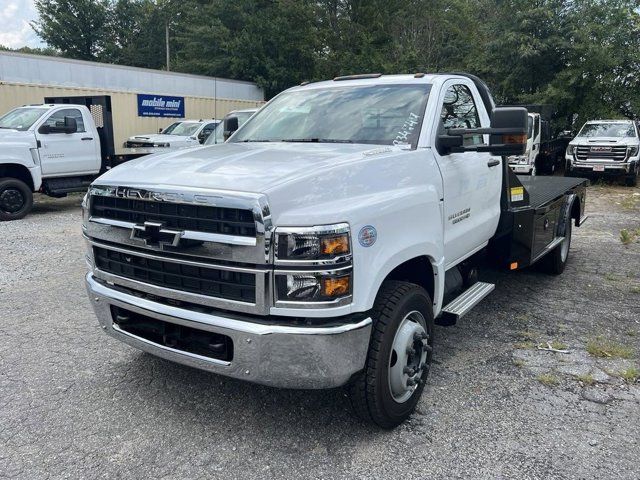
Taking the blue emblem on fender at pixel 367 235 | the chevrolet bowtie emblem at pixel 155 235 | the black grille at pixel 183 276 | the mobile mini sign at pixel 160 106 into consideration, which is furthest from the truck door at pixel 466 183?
the mobile mini sign at pixel 160 106

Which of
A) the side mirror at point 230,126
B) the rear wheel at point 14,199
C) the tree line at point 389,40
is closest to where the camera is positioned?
the side mirror at point 230,126

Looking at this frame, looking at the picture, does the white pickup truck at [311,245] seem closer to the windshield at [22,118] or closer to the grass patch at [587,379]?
the grass patch at [587,379]

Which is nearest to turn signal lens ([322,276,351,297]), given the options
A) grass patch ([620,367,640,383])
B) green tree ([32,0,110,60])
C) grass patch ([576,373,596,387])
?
grass patch ([576,373,596,387])

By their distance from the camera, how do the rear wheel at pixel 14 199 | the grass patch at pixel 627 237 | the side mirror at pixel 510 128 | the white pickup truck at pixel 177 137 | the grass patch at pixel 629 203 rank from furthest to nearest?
the white pickup truck at pixel 177 137
the grass patch at pixel 629 203
the rear wheel at pixel 14 199
the grass patch at pixel 627 237
the side mirror at pixel 510 128

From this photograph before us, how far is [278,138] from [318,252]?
1.81m

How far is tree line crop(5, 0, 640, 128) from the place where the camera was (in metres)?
20.2

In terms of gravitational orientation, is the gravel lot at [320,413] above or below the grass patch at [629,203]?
above

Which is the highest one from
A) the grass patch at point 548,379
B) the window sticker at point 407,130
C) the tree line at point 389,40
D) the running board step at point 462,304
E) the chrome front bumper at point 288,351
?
the tree line at point 389,40

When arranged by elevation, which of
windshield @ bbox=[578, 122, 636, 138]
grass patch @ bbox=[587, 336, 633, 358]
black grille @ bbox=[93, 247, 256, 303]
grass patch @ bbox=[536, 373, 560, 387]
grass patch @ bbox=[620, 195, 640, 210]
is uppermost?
windshield @ bbox=[578, 122, 636, 138]

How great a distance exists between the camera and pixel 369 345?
2.90m

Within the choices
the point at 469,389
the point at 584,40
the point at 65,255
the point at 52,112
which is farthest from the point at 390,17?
the point at 469,389

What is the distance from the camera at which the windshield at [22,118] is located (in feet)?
34.4

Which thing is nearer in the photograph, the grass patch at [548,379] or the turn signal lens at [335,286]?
the turn signal lens at [335,286]

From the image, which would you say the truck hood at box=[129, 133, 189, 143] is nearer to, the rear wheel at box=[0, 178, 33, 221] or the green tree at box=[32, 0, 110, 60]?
the rear wheel at box=[0, 178, 33, 221]
